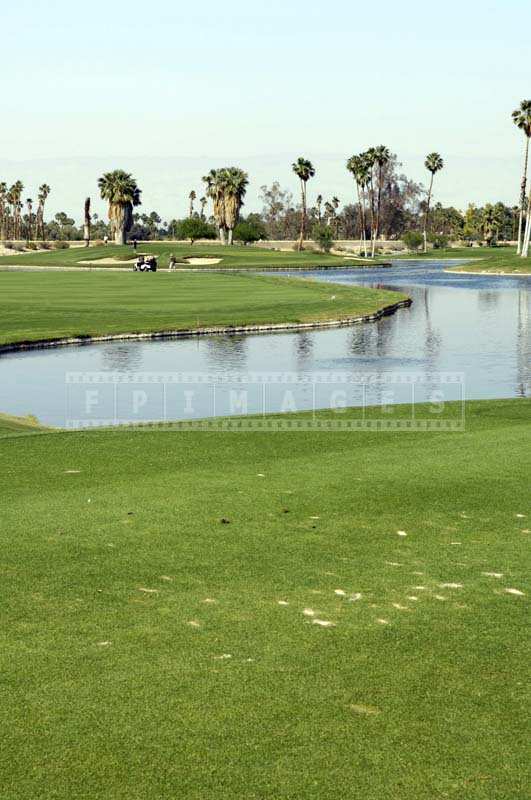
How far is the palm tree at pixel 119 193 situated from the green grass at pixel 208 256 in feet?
30.9

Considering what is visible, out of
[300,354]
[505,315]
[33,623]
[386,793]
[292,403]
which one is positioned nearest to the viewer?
[386,793]

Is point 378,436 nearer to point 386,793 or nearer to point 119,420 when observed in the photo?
point 119,420

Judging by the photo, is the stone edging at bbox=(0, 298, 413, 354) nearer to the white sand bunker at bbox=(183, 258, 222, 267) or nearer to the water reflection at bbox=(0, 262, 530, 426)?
the water reflection at bbox=(0, 262, 530, 426)

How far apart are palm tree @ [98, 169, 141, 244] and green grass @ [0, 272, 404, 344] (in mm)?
76571

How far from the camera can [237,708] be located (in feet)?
26.9

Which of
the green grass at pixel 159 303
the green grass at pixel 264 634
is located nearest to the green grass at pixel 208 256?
the green grass at pixel 159 303

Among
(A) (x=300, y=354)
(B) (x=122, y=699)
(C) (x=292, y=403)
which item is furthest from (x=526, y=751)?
(A) (x=300, y=354)

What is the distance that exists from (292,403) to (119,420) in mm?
5899

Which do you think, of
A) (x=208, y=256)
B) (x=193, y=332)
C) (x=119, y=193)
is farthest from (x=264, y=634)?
(x=119, y=193)

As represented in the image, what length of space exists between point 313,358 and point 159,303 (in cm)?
2835

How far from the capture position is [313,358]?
153ft

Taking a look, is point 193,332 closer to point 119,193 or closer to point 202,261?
point 202,261

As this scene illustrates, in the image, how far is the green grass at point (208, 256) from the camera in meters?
146

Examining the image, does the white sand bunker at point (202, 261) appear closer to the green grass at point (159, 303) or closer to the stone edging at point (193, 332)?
the green grass at point (159, 303)
